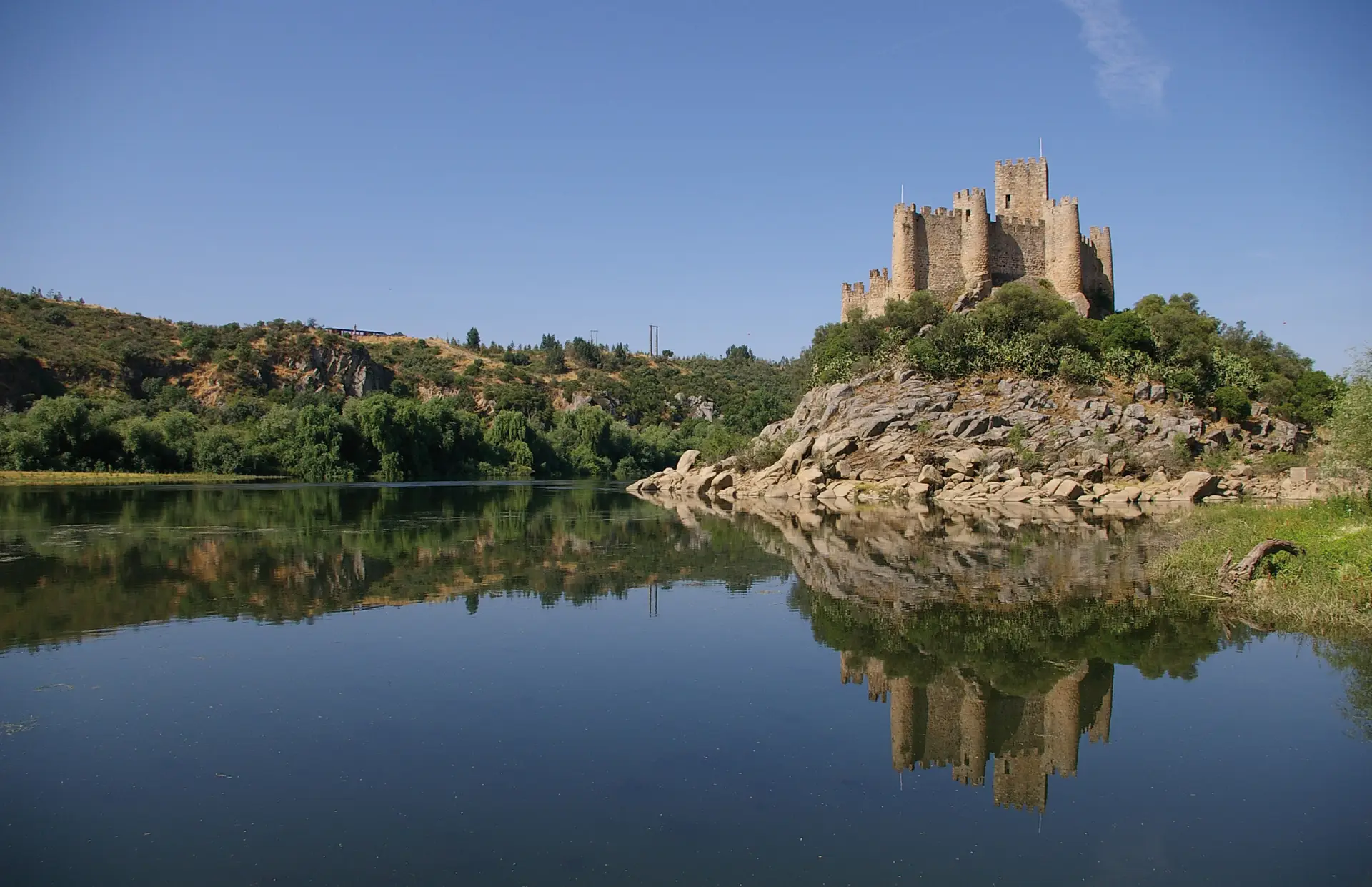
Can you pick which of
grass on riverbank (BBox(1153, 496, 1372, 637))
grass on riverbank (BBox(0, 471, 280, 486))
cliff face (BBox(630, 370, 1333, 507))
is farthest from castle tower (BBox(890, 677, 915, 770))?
grass on riverbank (BBox(0, 471, 280, 486))

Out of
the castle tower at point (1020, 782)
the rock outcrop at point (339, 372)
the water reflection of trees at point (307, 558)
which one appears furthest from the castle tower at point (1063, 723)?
the rock outcrop at point (339, 372)

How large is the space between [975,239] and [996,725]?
38.8 m

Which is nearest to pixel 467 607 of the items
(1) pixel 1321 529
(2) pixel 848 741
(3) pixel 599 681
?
(3) pixel 599 681

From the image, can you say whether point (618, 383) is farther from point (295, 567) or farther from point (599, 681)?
point (599, 681)

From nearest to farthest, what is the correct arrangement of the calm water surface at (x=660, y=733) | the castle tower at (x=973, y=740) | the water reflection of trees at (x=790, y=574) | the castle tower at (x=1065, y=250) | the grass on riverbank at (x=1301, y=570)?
the calm water surface at (x=660, y=733), the castle tower at (x=973, y=740), the water reflection of trees at (x=790, y=574), the grass on riverbank at (x=1301, y=570), the castle tower at (x=1065, y=250)

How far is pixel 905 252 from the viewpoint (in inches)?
1775

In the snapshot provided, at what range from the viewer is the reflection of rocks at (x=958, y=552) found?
15.8m

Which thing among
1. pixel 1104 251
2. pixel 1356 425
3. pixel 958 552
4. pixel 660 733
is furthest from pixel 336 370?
pixel 660 733

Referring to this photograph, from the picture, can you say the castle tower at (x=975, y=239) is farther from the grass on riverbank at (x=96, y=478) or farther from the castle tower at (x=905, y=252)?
the grass on riverbank at (x=96, y=478)

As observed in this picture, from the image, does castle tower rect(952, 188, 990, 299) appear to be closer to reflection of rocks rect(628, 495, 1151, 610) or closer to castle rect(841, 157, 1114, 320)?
castle rect(841, 157, 1114, 320)

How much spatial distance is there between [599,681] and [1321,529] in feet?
40.4

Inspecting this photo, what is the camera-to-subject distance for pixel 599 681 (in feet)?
33.4

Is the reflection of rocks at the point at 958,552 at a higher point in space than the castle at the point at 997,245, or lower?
lower

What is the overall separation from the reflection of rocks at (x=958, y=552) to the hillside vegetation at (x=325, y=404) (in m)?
23.4
